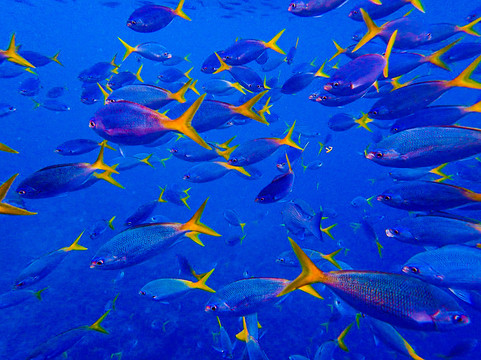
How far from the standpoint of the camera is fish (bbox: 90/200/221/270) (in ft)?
7.88

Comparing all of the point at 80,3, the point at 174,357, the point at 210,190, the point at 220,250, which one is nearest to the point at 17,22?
the point at 80,3

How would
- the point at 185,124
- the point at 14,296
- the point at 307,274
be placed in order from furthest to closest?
the point at 14,296 < the point at 185,124 < the point at 307,274

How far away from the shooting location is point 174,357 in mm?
5574

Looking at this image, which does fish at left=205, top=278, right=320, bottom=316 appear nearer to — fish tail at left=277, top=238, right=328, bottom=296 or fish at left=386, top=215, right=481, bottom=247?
fish tail at left=277, top=238, right=328, bottom=296

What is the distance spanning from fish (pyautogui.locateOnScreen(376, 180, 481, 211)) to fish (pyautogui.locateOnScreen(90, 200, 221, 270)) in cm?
181

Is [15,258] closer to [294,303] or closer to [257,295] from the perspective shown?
[294,303]

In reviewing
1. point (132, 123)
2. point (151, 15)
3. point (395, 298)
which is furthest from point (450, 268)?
point (151, 15)

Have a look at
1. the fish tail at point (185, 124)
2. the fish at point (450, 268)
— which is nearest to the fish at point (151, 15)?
the fish tail at point (185, 124)

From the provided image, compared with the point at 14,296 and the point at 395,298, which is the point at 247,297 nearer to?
the point at 395,298

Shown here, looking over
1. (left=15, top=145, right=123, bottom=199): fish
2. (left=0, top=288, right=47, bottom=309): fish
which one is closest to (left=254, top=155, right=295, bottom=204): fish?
(left=15, top=145, right=123, bottom=199): fish

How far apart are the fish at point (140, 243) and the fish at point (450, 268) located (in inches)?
68.1

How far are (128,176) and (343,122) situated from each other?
904 inches

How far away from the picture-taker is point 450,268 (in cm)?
201

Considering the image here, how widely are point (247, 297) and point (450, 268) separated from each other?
5.63ft
